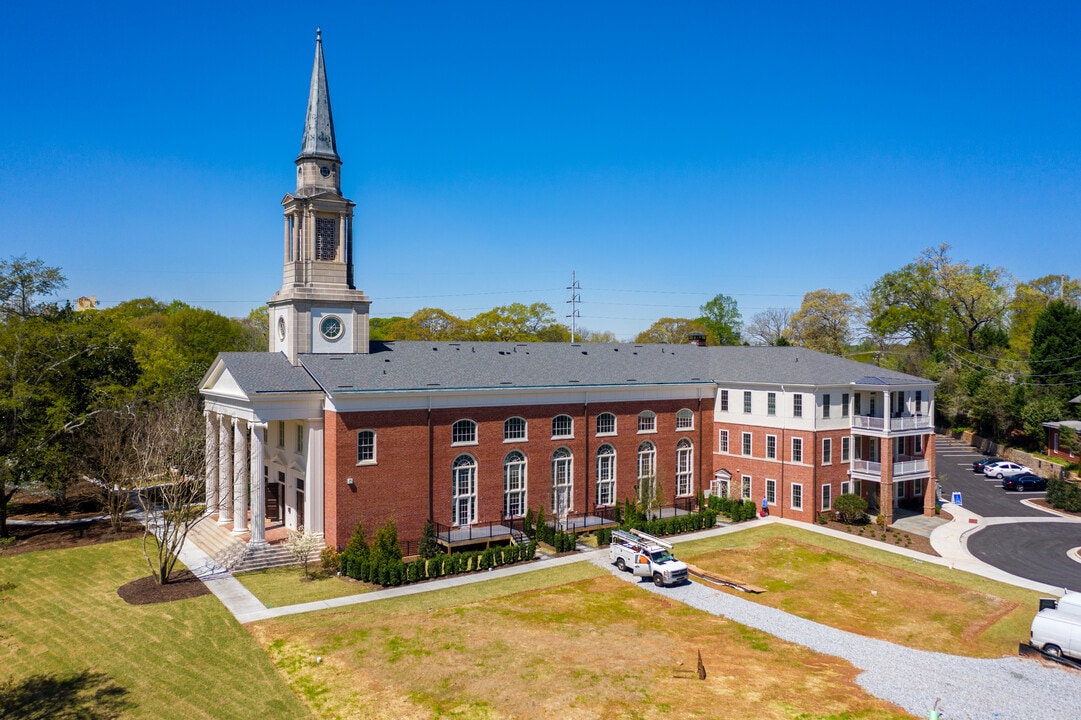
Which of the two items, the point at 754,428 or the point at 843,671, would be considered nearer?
the point at 843,671

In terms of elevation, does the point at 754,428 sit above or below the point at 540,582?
above

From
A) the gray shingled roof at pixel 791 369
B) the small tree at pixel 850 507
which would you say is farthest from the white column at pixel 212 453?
the small tree at pixel 850 507

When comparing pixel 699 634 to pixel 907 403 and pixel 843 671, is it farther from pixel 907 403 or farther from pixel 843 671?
pixel 907 403

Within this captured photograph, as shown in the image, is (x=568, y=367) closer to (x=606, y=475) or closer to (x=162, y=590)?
(x=606, y=475)

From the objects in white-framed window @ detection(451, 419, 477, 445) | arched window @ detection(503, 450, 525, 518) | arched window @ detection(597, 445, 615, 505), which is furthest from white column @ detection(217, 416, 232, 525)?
arched window @ detection(597, 445, 615, 505)

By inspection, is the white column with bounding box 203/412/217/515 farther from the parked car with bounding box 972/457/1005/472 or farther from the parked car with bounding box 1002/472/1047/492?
the parked car with bounding box 972/457/1005/472

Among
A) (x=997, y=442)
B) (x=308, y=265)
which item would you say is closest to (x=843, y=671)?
(x=308, y=265)
